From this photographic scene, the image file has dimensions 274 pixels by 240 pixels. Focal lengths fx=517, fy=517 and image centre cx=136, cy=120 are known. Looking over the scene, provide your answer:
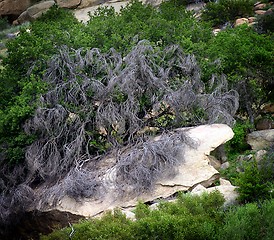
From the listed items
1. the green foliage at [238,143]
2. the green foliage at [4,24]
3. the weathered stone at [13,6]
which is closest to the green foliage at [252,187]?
the green foliage at [238,143]

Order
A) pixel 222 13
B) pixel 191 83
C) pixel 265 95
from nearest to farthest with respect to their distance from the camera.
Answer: pixel 191 83
pixel 265 95
pixel 222 13

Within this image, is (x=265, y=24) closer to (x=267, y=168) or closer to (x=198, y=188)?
(x=267, y=168)

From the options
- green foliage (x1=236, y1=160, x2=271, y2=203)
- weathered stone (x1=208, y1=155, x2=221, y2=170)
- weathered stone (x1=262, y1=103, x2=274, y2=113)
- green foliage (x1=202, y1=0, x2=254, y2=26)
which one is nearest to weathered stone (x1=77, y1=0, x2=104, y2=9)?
green foliage (x1=202, y1=0, x2=254, y2=26)

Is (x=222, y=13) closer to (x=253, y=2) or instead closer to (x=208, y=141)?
(x=253, y=2)

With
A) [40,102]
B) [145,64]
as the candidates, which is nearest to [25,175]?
[40,102]

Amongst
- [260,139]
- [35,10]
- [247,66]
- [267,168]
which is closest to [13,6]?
[35,10]

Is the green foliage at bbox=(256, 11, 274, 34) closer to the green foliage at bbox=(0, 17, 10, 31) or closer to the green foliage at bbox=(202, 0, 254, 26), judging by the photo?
the green foliage at bbox=(202, 0, 254, 26)

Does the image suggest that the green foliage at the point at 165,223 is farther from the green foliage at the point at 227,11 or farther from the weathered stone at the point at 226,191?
the green foliage at the point at 227,11
